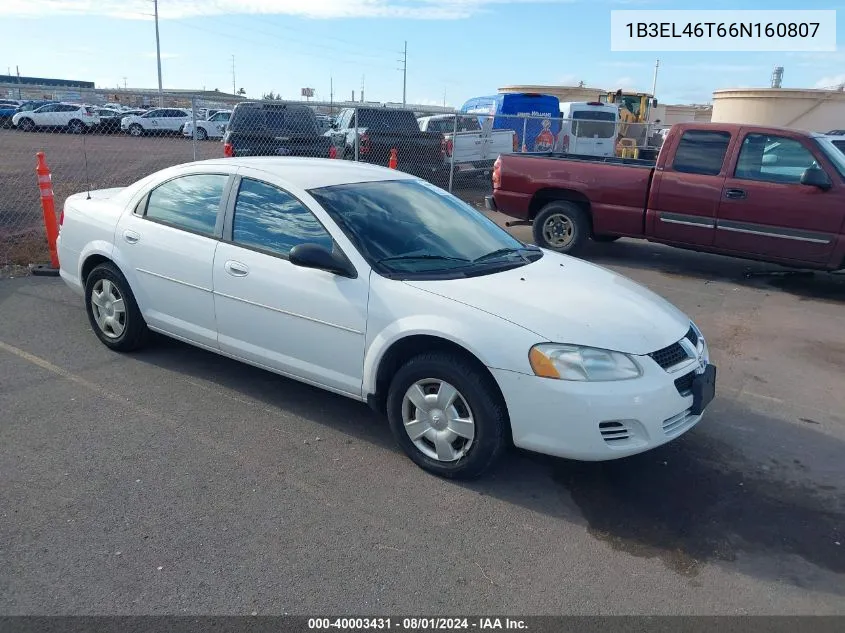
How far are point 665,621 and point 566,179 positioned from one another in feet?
24.1

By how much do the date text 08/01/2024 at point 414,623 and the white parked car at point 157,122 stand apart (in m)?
34.3

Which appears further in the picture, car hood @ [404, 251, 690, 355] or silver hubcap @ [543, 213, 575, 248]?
silver hubcap @ [543, 213, 575, 248]

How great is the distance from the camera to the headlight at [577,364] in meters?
3.41

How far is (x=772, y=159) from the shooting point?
8211mm

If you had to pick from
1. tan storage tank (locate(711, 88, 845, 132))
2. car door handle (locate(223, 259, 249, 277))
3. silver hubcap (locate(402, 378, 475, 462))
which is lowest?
silver hubcap (locate(402, 378, 475, 462))

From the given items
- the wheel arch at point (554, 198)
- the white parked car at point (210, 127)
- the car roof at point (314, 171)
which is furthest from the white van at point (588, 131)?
the white parked car at point (210, 127)

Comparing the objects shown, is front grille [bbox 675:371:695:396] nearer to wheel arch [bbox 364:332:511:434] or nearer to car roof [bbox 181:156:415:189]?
wheel arch [bbox 364:332:511:434]

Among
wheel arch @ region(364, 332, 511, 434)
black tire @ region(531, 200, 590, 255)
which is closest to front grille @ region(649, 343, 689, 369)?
wheel arch @ region(364, 332, 511, 434)

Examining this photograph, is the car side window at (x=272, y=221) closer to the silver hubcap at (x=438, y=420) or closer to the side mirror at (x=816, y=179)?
the silver hubcap at (x=438, y=420)

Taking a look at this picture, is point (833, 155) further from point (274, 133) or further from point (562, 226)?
point (274, 133)

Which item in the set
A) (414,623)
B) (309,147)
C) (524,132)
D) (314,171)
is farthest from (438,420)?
(524,132)

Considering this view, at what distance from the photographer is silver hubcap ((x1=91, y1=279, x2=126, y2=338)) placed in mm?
5180

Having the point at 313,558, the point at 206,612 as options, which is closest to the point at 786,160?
the point at 313,558

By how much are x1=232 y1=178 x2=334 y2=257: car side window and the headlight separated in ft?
4.66
